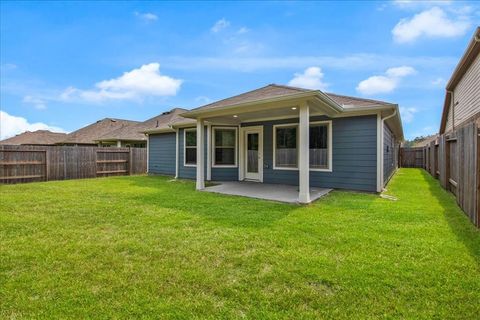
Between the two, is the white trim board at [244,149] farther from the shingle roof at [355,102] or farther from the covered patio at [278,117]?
the shingle roof at [355,102]

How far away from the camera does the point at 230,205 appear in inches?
239

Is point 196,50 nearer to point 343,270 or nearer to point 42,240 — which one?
point 42,240

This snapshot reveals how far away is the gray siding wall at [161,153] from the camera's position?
1266 cm

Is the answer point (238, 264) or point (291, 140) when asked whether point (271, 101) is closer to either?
point (291, 140)

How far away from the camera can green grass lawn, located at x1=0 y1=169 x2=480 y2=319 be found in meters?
2.17

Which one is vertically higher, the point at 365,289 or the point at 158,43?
the point at 158,43

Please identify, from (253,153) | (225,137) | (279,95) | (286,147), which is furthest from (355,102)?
(225,137)

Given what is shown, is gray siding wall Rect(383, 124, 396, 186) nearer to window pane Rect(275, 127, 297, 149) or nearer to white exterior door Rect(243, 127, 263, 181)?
window pane Rect(275, 127, 297, 149)

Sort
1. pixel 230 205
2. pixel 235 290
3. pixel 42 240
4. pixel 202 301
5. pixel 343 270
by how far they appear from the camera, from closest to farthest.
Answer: pixel 202 301 < pixel 235 290 < pixel 343 270 < pixel 42 240 < pixel 230 205

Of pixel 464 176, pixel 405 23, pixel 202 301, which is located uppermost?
pixel 405 23

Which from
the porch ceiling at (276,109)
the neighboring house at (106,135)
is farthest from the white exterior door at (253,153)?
the neighboring house at (106,135)

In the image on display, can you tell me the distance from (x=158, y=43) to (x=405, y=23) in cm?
974

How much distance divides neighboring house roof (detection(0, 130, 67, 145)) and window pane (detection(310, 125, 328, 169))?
29272 millimetres

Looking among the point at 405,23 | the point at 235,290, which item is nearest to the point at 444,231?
the point at 235,290
